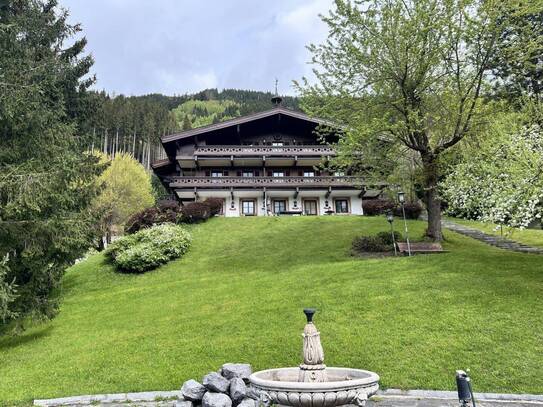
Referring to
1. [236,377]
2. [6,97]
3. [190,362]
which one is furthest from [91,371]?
[6,97]

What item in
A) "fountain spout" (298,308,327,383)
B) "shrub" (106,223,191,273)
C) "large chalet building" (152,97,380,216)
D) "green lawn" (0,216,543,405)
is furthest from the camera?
"large chalet building" (152,97,380,216)

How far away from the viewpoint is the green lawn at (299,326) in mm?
9977

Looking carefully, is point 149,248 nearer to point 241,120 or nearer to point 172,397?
point 172,397

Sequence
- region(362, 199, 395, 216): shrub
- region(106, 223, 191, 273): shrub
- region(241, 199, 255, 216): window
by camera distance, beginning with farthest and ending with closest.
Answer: region(241, 199, 255, 216): window < region(362, 199, 395, 216): shrub < region(106, 223, 191, 273): shrub

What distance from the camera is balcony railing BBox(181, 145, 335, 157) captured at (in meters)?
38.4

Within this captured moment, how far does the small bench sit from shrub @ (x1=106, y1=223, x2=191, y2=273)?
11903mm

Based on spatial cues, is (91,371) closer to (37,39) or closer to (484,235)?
(37,39)

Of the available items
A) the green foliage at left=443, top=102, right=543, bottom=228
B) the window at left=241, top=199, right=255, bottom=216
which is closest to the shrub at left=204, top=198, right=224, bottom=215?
the window at left=241, top=199, right=255, bottom=216

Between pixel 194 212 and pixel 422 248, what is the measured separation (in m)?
16.6

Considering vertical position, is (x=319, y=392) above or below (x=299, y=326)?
above

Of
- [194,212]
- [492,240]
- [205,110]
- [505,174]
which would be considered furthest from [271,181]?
[205,110]

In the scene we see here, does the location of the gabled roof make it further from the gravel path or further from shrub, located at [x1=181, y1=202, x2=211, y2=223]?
the gravel path

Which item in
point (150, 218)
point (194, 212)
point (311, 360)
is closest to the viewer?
point (311, 360)

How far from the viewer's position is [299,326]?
494 inches
